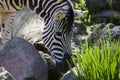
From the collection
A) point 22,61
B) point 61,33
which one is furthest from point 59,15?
point 22,61

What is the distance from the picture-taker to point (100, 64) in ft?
16.2

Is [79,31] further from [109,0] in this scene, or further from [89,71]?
[89,71]

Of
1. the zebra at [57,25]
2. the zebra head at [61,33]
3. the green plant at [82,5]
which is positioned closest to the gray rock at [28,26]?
the zebra at [57,25]

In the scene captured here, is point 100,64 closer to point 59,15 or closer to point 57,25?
point 57,25

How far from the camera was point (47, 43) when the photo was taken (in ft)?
23.6

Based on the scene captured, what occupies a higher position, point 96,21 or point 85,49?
point 85,49

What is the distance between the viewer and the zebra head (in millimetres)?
6641

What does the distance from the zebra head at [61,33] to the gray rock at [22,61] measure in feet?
2.39

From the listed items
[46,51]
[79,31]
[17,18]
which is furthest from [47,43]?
[79,31]

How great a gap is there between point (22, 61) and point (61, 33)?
107 cm

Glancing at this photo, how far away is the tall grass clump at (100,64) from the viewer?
4945 millimetres

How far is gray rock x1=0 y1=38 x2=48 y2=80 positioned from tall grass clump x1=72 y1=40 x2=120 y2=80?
85 centimetres

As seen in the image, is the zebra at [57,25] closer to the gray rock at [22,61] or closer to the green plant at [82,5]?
the gray rock at [22,61]

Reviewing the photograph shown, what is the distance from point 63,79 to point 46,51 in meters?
2.32
